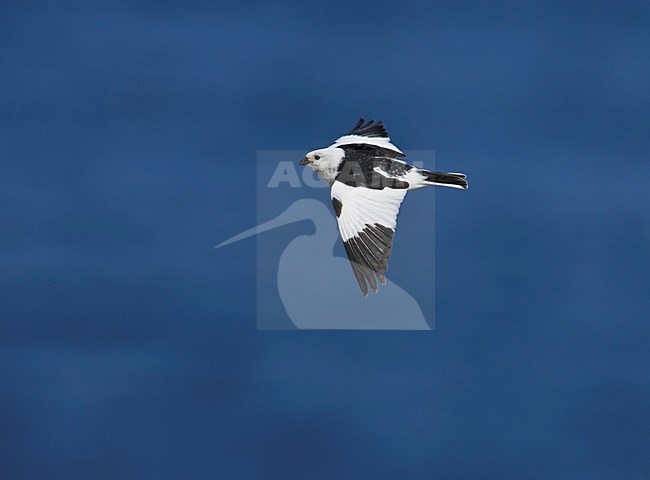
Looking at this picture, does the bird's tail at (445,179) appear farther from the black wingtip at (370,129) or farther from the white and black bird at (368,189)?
the black wingtip at (370,129)

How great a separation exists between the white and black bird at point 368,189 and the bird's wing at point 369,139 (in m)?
0.04

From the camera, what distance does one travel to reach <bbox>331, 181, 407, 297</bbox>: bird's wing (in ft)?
96.1

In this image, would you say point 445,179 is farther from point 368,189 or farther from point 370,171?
point 368,189

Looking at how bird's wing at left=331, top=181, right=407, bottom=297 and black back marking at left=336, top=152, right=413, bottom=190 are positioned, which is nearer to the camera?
bird's wing at left=331, top=181, right=407, bottom=297

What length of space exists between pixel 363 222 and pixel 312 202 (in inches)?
310

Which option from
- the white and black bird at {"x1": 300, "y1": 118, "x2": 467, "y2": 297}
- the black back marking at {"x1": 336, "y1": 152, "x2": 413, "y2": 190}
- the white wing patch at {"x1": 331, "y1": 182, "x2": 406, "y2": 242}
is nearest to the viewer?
the white and black bird at {"x1": 300, "y1": 118, "x2": 467, "y2": 297}

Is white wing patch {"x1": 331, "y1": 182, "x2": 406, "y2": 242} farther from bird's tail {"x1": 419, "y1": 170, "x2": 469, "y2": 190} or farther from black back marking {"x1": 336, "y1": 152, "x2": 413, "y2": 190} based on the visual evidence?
bird's tail {"x1": 419, "y1": 170, "x2": 469, "y2": 190}

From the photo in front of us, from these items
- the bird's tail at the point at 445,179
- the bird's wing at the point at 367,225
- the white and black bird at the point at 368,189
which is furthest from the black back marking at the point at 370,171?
the bird's tail at the point at 445,179

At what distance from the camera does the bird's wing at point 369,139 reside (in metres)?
33.5

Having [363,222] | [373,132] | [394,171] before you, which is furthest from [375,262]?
[373,132]

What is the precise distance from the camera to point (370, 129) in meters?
36.9

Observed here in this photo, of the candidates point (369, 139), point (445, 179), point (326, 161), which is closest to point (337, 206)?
point (326, 161)

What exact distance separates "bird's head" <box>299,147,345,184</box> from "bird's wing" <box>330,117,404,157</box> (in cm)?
92

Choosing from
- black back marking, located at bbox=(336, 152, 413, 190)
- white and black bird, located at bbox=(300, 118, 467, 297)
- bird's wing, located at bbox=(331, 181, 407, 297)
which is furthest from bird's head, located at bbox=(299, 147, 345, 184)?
bird's wing, located at bbox=(331, 181, 407, 297)
